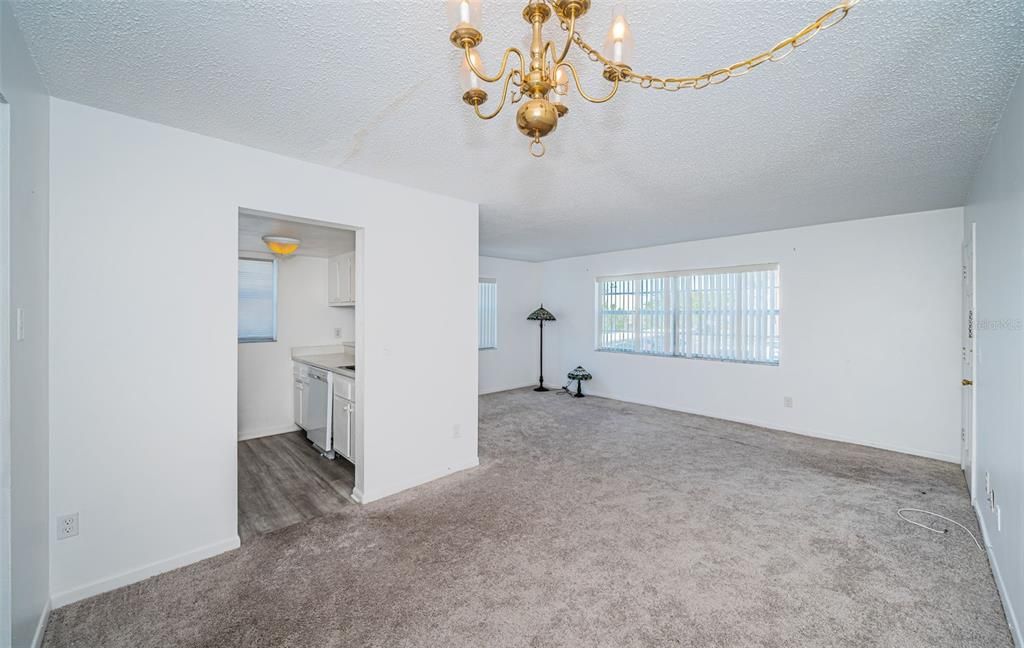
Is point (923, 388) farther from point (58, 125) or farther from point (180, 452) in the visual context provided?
point (58, 125)

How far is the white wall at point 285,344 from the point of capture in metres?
4.54

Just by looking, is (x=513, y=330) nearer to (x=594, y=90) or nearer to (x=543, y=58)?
(x=594, y=90)

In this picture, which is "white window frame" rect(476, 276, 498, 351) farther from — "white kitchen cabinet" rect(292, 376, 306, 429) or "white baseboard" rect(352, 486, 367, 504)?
"white baseboard" rect(352, 486, 367, 504)

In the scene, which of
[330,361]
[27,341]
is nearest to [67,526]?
[27,341]

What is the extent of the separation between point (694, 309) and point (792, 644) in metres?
4.28

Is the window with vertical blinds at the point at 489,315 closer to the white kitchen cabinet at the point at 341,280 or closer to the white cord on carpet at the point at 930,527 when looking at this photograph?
the white kitchen cabinet at the point at 341,280

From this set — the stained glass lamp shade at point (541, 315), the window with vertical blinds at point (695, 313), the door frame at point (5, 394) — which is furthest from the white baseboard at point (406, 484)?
the stained glass lamp shade at point (541, 315)

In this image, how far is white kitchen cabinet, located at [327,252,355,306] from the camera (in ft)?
14.5

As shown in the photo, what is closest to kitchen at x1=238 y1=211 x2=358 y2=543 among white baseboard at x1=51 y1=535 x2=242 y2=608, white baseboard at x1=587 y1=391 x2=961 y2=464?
white baseboard at x1=51 y1=535 x2=242 y2=608

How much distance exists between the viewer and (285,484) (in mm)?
3301

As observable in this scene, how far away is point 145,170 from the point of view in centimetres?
215

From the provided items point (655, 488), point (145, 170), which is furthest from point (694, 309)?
point (145, 170)

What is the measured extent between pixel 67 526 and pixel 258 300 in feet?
9.83

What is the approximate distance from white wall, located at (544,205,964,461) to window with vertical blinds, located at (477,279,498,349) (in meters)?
2.74
